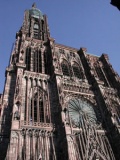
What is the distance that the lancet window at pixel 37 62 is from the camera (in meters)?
24.1

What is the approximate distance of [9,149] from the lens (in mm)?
12859

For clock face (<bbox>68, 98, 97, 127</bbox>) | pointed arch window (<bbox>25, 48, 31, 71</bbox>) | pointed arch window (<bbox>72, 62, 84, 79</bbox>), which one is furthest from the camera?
pointed arch window (<bbox>72, 62, 84, 79</bbox>)

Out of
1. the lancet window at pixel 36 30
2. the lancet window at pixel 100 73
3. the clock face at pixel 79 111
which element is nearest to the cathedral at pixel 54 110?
the clock face at pixel 79 111

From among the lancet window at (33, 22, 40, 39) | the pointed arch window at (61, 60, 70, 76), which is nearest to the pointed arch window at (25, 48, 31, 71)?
the pointed arch window at (61, 60, 70, 76)

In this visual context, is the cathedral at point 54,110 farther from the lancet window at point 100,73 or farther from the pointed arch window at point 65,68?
the lancet window at point 100,73

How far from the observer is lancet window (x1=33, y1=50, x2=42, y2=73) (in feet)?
79.0

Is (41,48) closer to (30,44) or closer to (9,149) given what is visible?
(30,44)

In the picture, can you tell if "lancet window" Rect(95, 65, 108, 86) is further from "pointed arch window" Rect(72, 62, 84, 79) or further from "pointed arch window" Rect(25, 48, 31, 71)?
"pointed arch window" Rect(25, 48, 31, 71)

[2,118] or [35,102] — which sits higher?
[35,102]

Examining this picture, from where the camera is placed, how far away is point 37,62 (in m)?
25.5

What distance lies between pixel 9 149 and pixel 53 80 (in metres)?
11.5

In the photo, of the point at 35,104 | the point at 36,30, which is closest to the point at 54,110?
the point at 35,104

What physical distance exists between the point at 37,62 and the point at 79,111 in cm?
1047

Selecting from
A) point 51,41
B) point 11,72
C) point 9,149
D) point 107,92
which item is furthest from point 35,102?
point 51,41
